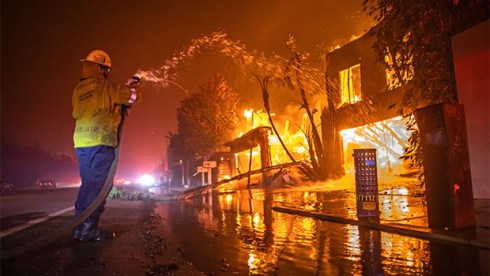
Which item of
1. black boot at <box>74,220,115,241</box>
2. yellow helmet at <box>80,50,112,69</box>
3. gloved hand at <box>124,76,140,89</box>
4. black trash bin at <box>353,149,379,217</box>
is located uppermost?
yellow helmet at <box>80,50,112,69</box>

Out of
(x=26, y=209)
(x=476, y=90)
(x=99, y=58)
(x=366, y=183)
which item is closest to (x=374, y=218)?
(x=366, y=183)

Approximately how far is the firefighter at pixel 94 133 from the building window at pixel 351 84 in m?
17.9

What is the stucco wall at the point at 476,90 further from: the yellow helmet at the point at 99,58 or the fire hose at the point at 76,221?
Answer: the yellow helmet at the point at 99,58

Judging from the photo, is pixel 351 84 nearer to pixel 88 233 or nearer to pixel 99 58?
pixel 99 58

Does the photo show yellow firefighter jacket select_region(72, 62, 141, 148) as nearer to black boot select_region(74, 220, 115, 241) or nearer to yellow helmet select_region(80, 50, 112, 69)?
yellow helmet select_region(80, 50, 112, 69)

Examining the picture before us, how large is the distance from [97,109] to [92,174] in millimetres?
856

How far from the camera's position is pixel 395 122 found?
18.3m

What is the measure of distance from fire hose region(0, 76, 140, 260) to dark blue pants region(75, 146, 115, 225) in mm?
86

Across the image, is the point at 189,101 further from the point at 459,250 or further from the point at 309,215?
the point at 459,250

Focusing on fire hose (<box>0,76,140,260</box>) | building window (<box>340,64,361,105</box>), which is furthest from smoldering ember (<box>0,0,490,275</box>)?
building window (<box>340,64,361,105</box>)

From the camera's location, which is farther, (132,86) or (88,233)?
(132,86)

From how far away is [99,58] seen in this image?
16.1ft

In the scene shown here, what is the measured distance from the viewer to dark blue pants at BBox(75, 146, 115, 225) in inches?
178

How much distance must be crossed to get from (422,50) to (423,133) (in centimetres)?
312
